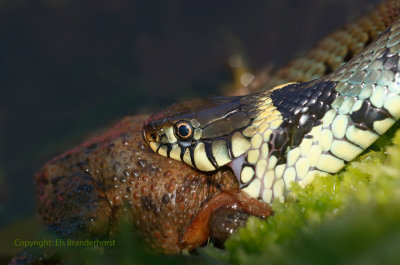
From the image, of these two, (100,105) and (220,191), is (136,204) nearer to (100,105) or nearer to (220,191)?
(220,191)

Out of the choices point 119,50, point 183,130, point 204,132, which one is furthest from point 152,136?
point 119,50

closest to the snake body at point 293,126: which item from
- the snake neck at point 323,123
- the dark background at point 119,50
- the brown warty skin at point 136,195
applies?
the snake neck at point 323,123

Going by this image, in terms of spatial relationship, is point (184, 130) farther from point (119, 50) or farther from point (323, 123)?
point (119, 50)

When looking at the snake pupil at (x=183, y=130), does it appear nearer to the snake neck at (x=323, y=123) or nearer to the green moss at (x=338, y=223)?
the snake neck at (x=323, y=123)

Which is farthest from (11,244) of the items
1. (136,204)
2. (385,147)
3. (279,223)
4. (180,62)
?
(180,62)

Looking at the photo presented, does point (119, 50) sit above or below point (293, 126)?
above

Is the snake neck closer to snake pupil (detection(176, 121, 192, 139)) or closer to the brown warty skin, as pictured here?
the brown warty skin

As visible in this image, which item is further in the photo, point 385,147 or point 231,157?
point 231,157
